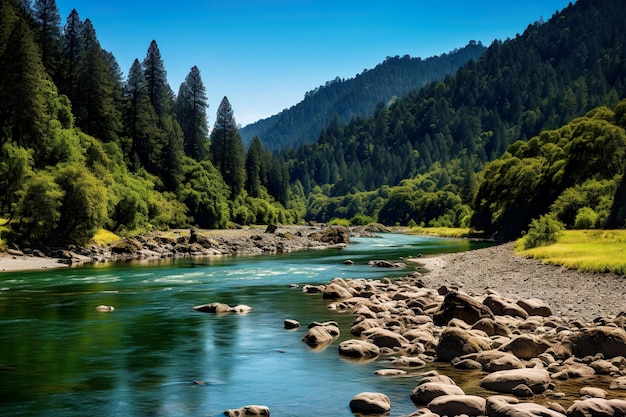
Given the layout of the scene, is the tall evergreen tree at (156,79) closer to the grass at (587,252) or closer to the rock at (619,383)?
the grass at (587,252)

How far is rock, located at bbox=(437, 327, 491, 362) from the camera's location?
21.3 m

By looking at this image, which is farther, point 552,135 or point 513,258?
point 552,135

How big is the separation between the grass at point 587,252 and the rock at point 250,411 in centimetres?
2888

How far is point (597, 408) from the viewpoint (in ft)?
→ 47.2

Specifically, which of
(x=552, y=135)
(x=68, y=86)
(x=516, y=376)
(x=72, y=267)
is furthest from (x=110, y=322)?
(x=552, y=135)

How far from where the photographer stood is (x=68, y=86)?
118 m

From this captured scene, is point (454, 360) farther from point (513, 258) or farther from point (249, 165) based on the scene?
point (249, 165)

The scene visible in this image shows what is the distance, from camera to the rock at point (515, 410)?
13945 mm

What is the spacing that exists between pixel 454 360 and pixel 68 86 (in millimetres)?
114490

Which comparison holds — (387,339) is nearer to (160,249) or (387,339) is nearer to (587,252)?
(587,252)

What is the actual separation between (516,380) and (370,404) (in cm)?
454

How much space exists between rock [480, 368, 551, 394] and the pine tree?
470 ft

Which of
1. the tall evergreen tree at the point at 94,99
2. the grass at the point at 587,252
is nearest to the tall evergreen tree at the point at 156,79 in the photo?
the tall evergreen tree at the point at 94,99

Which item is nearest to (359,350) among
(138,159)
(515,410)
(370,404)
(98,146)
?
(370,404)
